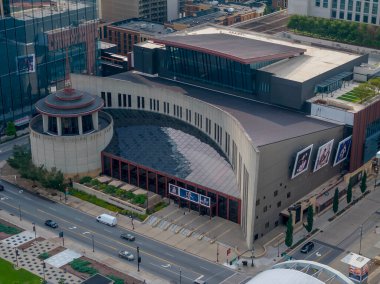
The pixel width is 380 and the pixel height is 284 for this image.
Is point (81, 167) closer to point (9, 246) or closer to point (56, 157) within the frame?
point (56, 157)

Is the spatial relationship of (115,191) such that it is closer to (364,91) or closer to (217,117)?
(217,117)

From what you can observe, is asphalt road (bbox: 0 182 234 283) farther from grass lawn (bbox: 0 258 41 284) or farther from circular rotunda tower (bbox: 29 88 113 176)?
grass lawn (bbox: 0 258 41 284)

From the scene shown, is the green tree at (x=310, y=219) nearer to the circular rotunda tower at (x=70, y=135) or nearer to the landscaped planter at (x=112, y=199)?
the landscaped planter at (x=112, y=199)

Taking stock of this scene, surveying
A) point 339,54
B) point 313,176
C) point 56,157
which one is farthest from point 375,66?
point 56,157

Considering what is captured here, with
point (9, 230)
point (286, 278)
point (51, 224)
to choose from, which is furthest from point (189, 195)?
point (286, 278)

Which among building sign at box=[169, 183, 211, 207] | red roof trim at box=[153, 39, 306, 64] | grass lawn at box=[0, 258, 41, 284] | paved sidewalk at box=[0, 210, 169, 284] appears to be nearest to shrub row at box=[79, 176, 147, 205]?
building sign at box=[169, 183, 211, 207]

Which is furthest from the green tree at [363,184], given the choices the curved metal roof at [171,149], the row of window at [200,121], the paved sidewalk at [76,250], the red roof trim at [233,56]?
the paved sidewalk at [76,250]
